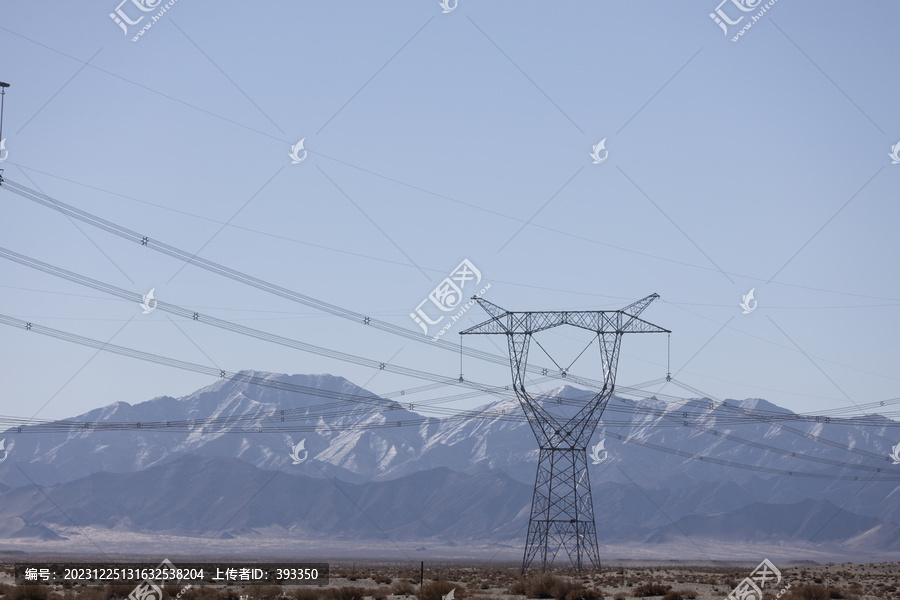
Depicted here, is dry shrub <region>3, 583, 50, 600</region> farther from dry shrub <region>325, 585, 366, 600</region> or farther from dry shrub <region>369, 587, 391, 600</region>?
dry shrub <region>369, 587, 391, 600</region>

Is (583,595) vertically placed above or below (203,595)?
below

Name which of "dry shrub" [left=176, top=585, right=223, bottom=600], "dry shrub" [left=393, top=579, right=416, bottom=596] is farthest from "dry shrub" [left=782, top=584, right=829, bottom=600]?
"dry shrub" [left=176, top=585, right=223, bottom=600]

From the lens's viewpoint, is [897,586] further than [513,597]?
Yes

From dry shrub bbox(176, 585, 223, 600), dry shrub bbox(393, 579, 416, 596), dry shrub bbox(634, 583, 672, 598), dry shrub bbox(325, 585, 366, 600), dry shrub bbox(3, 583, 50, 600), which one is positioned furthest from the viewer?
dry shrub bbox(393, 579, 416, 596)

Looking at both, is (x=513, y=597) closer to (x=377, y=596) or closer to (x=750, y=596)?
(x=377, y=596)

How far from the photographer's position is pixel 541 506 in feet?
259

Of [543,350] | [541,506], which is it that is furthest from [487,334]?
[541,506]

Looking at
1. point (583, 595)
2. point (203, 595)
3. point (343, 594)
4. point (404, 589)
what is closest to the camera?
point (203, 595)

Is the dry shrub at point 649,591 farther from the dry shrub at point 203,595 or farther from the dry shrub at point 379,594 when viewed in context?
the dry shrub at point 203,595

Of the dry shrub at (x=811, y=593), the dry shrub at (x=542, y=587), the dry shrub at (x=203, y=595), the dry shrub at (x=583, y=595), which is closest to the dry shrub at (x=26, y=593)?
the dry shrub at (x=203, y=595)

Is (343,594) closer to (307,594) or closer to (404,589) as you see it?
(307,594)

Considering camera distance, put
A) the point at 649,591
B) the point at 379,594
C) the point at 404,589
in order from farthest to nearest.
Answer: the point at 404,589 → the point at 649,591 → the point at 379,594

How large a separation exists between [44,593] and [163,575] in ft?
39.4

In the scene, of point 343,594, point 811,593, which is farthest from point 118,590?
point 811,593
